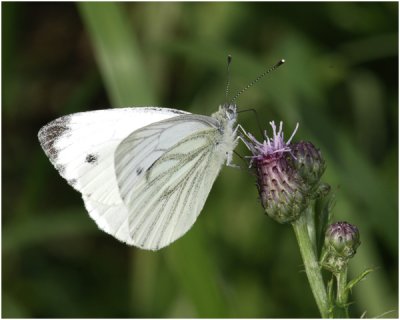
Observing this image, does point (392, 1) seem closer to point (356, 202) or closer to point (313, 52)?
point (313, 52)

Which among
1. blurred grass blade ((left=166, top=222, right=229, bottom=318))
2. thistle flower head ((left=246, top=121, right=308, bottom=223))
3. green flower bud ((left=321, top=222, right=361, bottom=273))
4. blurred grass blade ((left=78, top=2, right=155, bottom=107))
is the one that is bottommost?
blurred grass blade ((left=166, top=222, right=229, bottom=318))

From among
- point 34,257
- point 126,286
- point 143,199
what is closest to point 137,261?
point 126,286

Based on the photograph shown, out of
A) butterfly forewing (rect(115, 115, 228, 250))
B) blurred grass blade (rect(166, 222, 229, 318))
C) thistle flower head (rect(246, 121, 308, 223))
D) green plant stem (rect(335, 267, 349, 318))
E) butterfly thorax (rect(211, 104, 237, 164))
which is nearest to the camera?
green plant stem (rect(335, 267, 349, 318))

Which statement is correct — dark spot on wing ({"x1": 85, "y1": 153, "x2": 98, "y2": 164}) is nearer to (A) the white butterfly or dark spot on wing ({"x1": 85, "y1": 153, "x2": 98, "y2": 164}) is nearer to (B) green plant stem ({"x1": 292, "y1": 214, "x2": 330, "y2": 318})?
(A) the white butterfly

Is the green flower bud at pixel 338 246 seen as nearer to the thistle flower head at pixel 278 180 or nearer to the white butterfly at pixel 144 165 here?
the thistle flower head at pixel 278 180

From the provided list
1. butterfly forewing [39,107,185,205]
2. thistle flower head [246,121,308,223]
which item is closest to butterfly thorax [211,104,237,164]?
thistle flower head [246,121,308,223]

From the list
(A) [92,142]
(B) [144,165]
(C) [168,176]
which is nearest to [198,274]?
(C) [168,176]
